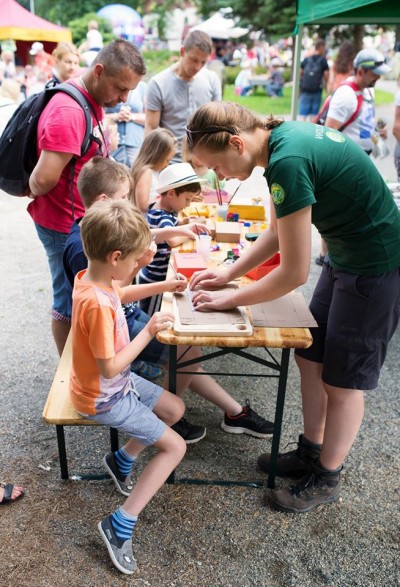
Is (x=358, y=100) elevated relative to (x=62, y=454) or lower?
elevated

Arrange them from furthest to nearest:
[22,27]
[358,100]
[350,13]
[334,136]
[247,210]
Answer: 1. [22,27]
2. [350,13]
3. [358,100]
4. [247,210]
5. [334,136]

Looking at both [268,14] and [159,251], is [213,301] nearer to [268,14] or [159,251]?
[159,251]

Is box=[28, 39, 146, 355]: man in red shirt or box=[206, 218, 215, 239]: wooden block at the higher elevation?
box=[28, 39, 146, 355]: man in red shirt

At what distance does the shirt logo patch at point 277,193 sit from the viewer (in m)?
1.66

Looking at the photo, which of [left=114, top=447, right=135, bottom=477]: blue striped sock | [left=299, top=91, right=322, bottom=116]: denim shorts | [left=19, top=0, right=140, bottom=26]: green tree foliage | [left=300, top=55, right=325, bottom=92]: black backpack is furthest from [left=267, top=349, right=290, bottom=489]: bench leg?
[left=19, top=0, right=140, bottom=26]: green tree foliage

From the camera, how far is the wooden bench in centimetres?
209

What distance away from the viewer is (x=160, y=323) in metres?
1.92

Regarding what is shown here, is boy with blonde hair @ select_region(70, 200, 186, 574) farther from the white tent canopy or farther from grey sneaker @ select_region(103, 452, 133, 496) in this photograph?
the white tent canopy

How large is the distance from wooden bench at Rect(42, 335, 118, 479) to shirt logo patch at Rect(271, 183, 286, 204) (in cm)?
108

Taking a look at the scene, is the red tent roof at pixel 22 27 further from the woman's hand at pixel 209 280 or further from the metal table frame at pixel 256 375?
the metal table frame at pixel 256 375

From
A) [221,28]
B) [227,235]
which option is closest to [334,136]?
[227,235]

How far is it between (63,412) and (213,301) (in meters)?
0.73

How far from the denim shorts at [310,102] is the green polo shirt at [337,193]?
1005 centimetres

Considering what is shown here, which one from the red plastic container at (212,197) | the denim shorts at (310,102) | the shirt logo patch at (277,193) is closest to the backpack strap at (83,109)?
the shirt logo patch at (277,193)
